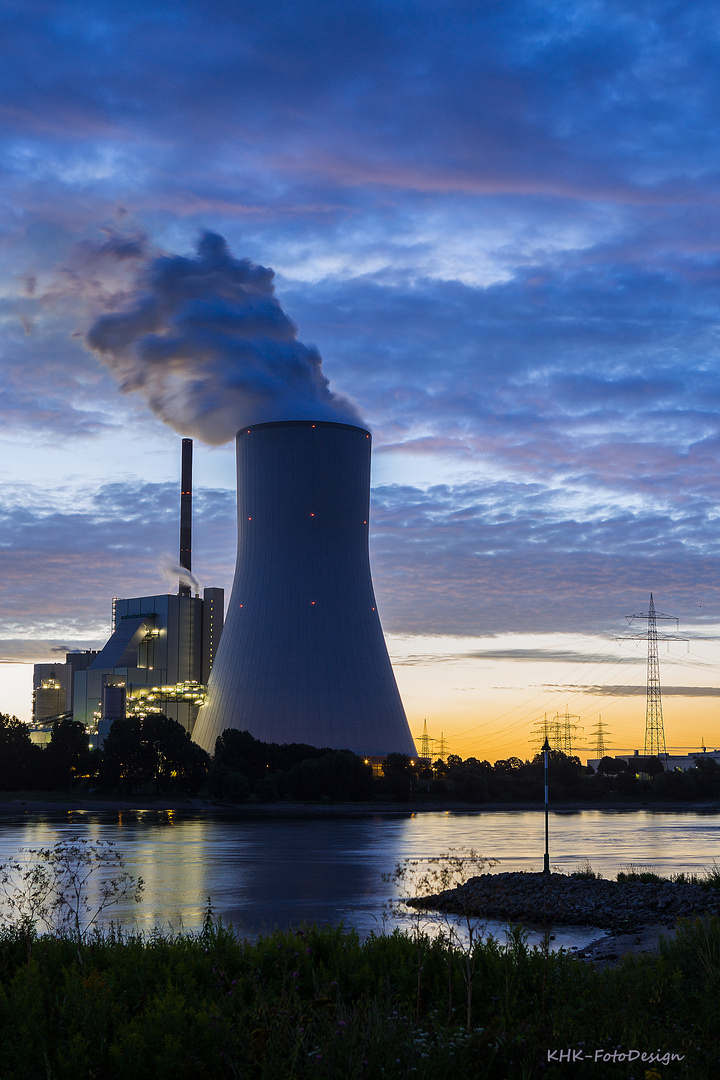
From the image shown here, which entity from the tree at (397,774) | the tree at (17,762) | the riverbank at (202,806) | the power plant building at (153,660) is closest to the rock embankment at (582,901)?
the riverbank at (202,806)

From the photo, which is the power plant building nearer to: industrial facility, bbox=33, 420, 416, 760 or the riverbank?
industrial facility, bbox=33, 420, 416, 760

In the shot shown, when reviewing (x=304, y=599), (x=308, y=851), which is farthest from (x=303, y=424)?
(x=308, y=851)

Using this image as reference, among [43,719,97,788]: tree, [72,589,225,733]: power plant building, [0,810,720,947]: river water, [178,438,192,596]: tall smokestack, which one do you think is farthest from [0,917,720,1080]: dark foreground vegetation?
[178,438,192,596]: tall smokestack

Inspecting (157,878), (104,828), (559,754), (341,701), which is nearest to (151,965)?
(157,878)

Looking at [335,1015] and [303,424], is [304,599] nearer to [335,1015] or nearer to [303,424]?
[303,424]

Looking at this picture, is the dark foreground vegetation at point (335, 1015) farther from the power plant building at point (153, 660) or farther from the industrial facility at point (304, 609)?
the power plant building at point (153, 660)
